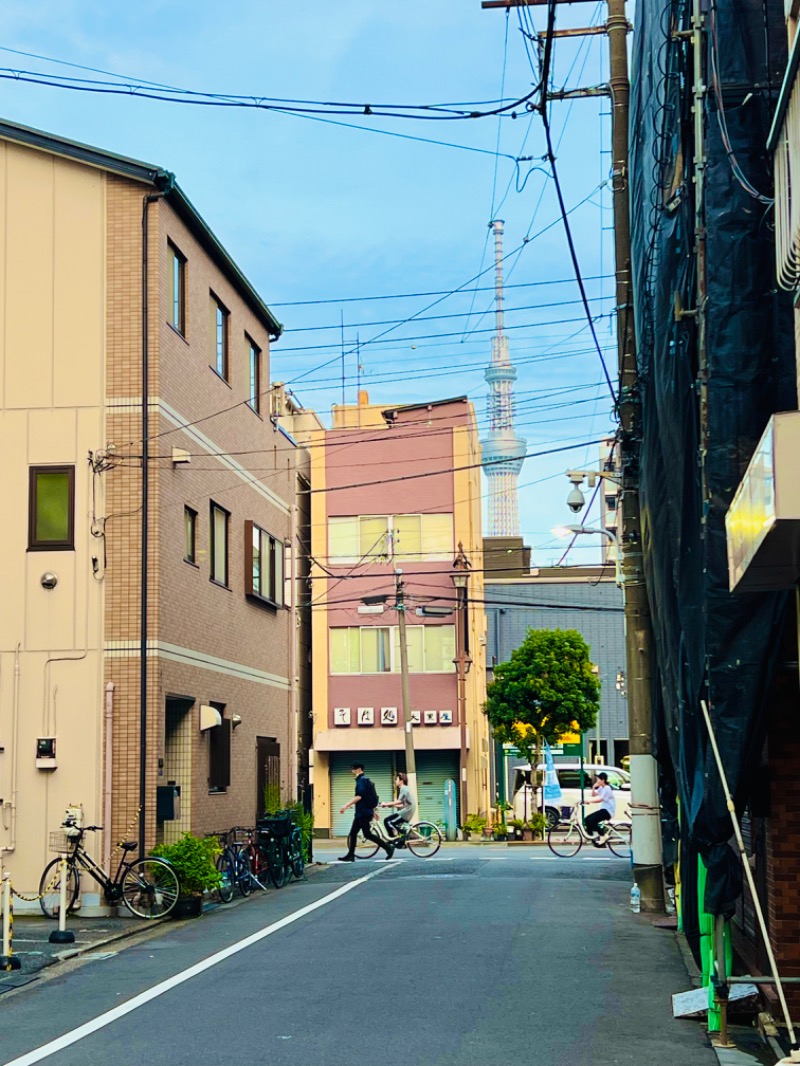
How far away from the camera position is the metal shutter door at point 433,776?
4712cm

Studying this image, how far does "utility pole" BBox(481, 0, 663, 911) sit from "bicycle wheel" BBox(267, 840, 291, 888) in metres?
7.08

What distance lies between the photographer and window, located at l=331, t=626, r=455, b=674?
47.4m

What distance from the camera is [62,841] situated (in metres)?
19.0

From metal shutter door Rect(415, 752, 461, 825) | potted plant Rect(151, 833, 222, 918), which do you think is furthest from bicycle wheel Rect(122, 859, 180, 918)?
metal shutter door Rect(415, 752, 461, 825)

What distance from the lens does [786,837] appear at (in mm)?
9570

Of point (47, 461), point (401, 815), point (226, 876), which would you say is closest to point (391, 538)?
point (401, 815)

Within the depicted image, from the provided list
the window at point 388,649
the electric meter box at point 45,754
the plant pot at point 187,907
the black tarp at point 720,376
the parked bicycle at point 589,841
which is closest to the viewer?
the black tarp at point 720,376

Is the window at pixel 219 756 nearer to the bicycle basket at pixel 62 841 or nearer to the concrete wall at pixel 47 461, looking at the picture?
the concrete wall at pixel 47 461

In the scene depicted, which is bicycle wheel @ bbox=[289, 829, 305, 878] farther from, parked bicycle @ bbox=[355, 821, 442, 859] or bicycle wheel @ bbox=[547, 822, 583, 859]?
bicycle wheel @ bbox=[547, 822, 583, 859]

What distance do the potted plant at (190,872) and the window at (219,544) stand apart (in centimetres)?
587

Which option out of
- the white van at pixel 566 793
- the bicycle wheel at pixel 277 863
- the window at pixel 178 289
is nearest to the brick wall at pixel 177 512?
the window at pixel 178 289

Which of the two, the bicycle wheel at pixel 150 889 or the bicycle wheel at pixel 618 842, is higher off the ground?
the bicycle wheel at pixel 150 889

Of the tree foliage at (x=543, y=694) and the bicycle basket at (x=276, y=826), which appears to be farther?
the tree foliage at (x=543, y=694)

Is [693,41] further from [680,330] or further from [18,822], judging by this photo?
[18,822]
